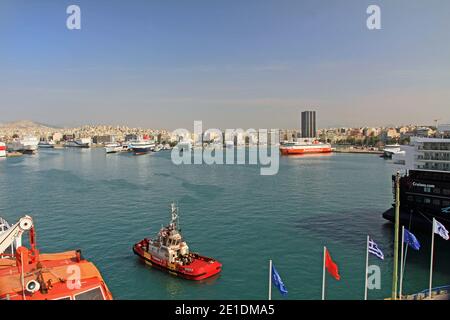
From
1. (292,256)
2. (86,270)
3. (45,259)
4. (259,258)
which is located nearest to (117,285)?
(45,259)

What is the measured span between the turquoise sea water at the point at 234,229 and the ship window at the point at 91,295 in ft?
14.8

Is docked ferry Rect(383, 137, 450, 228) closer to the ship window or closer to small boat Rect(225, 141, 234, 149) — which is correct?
the ship window

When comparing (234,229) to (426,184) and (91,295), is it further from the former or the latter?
(91,295)

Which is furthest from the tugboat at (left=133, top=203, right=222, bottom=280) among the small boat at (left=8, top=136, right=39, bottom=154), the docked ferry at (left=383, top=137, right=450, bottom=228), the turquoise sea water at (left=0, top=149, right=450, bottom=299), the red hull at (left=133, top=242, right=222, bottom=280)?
the small boat at (left=8, top=136, right=39, bottom=154)

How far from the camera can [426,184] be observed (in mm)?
23047

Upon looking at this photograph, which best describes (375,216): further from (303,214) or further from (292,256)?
(292,256)

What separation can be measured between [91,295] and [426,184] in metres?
20.7

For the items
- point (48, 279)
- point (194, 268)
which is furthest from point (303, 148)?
point (48, 279)

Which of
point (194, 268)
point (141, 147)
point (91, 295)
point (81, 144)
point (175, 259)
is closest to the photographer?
point (91, 295)

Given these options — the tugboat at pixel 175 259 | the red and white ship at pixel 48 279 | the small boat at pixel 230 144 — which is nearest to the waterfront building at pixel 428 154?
the tugboat at pixel 175 259

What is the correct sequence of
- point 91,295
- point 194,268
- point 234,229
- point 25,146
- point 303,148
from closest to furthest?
1. point 91,295
2. point 194,268
3. point 234,229
4. point 303,148
5. point 25,146

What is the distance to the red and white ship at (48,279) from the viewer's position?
985 centimetres

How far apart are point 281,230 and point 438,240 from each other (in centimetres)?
892

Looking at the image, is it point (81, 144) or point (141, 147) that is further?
point (81, 144)
